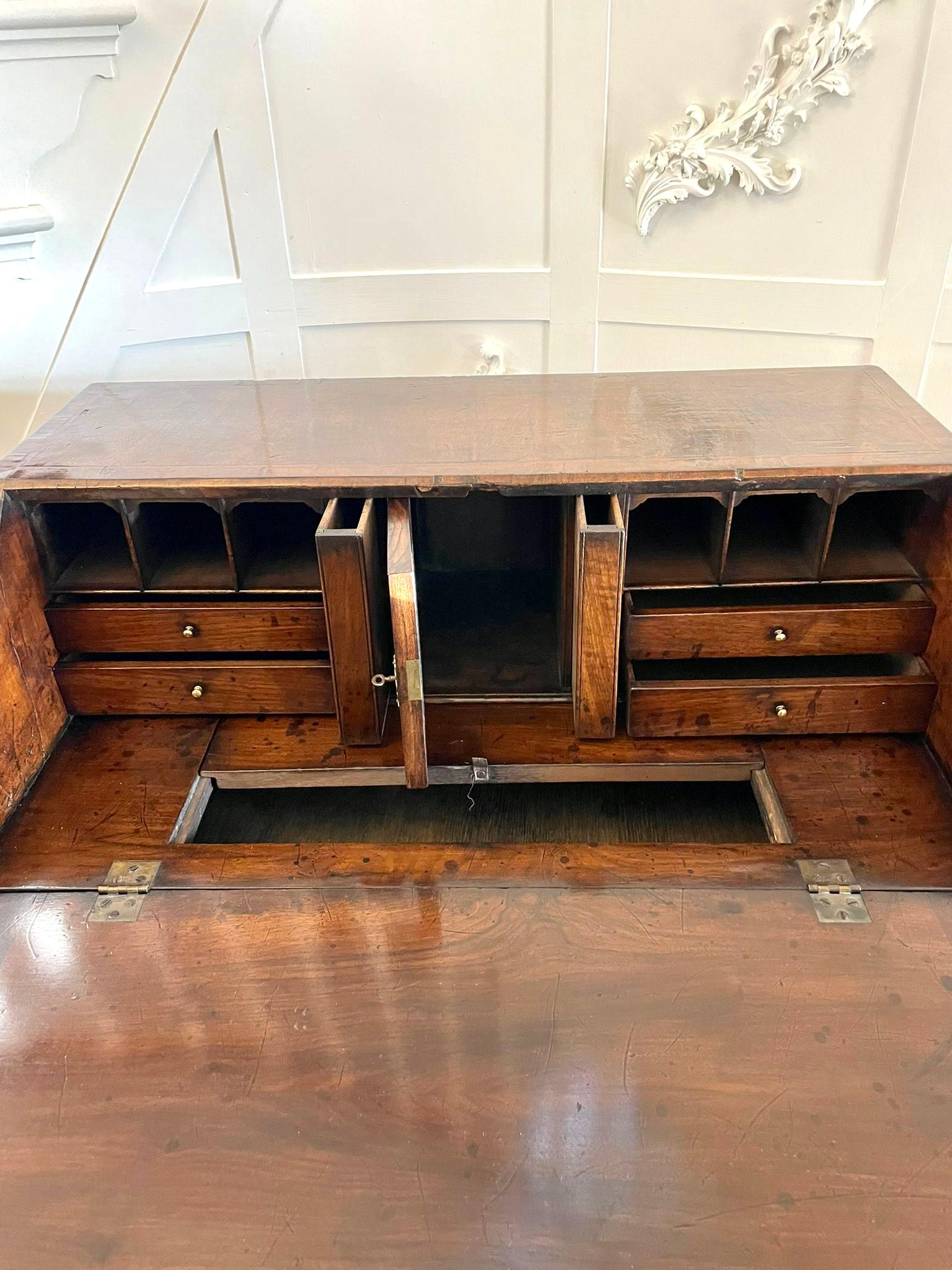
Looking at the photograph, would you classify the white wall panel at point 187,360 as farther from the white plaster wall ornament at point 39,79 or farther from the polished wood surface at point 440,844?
the polished wood surface at point 440,844

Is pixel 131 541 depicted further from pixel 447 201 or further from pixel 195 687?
pixel 447 201

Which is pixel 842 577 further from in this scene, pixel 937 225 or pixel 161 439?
pixel 937 225

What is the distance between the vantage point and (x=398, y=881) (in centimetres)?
100

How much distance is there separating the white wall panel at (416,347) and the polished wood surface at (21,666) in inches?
45.8

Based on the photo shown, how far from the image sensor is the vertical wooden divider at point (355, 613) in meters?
1.08

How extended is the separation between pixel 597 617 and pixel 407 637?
0.85 ft

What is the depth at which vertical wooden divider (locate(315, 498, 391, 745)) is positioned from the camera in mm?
1084

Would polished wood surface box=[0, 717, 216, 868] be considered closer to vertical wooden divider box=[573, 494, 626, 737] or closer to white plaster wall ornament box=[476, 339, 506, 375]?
vertical wooden divider box=[573, 494, 626, 737]

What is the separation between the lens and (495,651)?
1.39m

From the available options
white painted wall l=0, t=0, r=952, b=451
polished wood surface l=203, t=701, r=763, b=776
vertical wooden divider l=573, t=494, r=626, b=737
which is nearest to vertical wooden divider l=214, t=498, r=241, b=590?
polished wood surface l=203, t=701, r=763, b=776

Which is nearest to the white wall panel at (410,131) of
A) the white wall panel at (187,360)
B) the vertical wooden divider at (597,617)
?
the white wall panel at (187,360)

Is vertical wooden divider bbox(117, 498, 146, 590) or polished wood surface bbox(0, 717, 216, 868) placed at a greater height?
vertical wooden divider bbox(117, 498, 146, 590)

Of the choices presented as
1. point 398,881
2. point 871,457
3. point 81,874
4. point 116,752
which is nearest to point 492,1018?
point 398,881

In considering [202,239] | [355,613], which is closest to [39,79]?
[202,239]
